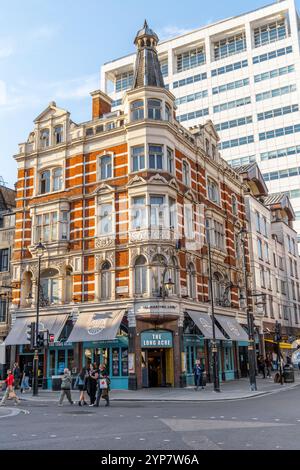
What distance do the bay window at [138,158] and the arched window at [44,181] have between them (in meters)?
7.29

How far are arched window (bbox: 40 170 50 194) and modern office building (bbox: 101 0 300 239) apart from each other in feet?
169

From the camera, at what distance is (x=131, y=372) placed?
28.9 meters

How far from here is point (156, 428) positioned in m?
13.2

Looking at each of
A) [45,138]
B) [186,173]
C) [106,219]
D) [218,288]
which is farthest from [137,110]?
[218,288]

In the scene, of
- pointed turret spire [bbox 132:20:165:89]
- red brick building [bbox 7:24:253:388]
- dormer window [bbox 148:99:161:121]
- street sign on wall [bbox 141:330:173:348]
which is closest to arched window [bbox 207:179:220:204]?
red brick building [bbox 7:24:253:388]

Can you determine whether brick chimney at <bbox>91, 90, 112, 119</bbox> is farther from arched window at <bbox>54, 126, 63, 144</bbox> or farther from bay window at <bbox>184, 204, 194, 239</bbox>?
bay window at <bbox>184, 204, 194, 239</bbox>

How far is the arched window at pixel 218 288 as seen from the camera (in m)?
37.4

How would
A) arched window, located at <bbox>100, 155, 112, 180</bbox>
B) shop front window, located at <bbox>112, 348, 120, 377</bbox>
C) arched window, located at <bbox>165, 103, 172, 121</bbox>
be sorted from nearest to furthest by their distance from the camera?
shop front window, located at <bbox>112, 348, 120, 377</bbox>, arched window, located at <bbox>165, 103, 172, 121</bbox>, arched window, located at <bbox>100, 155, 112, 180</bbox>

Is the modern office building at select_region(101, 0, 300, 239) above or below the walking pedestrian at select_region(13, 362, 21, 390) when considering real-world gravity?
above

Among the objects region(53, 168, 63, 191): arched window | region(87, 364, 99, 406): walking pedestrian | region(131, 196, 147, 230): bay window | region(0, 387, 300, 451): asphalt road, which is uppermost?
region(53, 168, 63, 191): arched window

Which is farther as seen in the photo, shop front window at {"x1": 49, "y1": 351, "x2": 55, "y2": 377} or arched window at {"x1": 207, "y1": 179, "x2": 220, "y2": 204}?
arched window at {"x1": 207, "y1": 179, "x2": 220, "y2": 204}

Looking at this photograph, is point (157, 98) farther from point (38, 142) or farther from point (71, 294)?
point (71, 294)

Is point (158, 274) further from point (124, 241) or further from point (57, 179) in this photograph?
point (57, 179)

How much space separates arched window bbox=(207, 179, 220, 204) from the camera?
39000 mm
